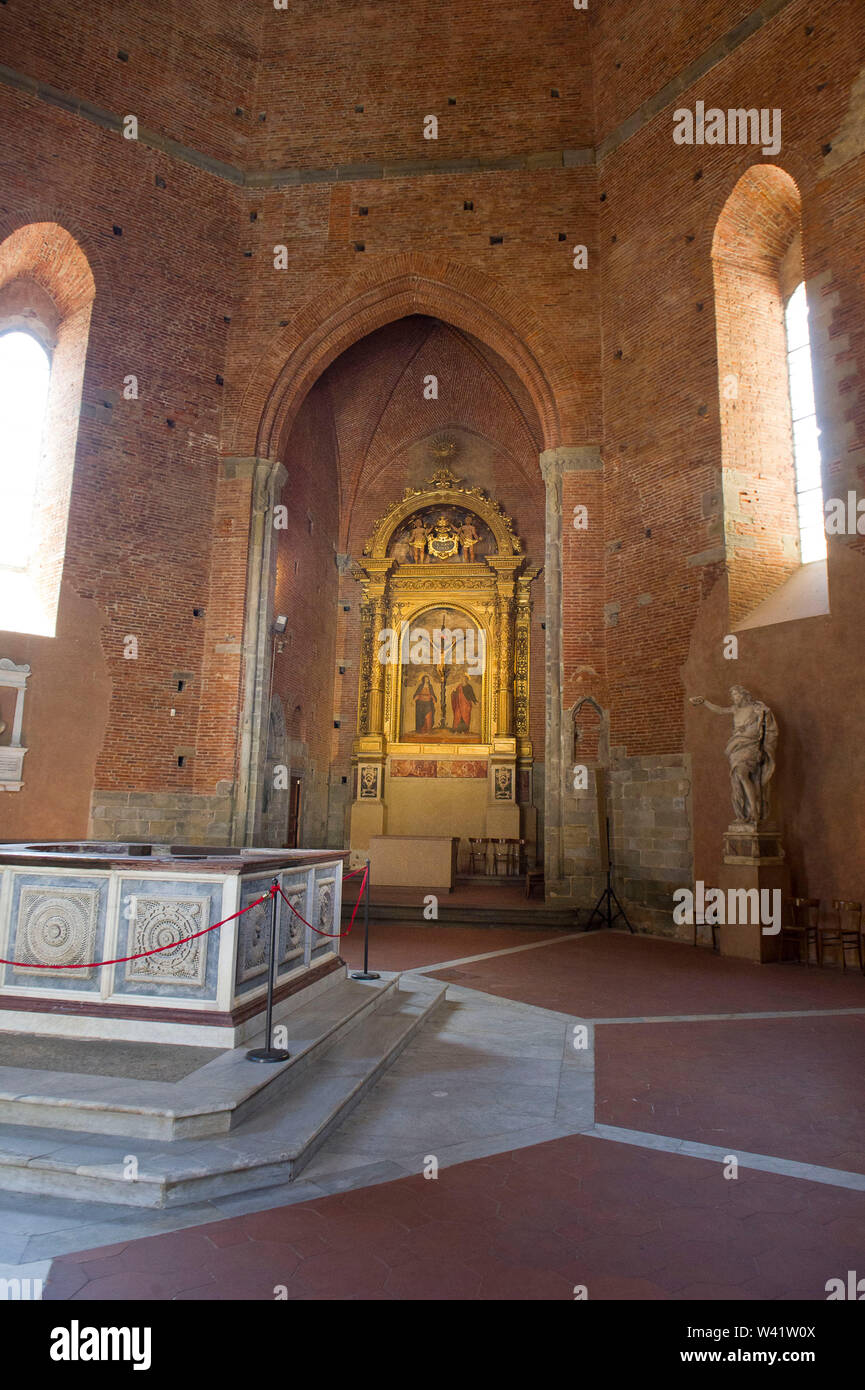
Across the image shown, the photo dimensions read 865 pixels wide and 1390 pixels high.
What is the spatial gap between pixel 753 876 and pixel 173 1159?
738 cm

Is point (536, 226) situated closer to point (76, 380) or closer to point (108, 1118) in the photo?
point (76, 380)

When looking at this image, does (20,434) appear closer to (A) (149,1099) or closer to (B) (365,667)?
(B) (365,667)

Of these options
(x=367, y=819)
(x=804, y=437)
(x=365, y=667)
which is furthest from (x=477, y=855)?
(x=804, y=437)

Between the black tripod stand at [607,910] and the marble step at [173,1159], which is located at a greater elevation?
the black tripod stand at [607,910]

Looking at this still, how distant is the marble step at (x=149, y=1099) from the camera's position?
3.61m

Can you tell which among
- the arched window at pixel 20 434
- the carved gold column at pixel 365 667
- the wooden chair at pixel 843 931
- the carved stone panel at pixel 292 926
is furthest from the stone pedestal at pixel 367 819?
the carved stone panel at pixel 292 926

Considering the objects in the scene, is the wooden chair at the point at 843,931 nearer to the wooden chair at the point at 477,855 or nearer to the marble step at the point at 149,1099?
the marble step at the point at 149,1099

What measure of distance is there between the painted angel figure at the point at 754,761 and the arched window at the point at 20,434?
10056 millimetres

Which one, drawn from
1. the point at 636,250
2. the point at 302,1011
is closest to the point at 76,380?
the point at 636,250

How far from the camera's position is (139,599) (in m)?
12.4

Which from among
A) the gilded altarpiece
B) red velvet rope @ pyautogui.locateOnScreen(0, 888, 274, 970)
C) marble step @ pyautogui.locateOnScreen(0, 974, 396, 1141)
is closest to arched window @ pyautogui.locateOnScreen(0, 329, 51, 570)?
the gilded altarpiece

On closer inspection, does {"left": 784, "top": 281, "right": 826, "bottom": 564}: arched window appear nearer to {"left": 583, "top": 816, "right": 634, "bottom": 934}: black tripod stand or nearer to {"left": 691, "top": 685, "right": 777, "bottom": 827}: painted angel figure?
{"left": 691, "top": 685, "right": 777, "bottom": 827}: painted angel figure

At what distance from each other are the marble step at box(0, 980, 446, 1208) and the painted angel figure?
6.55m

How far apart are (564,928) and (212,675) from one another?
6.40 meters
